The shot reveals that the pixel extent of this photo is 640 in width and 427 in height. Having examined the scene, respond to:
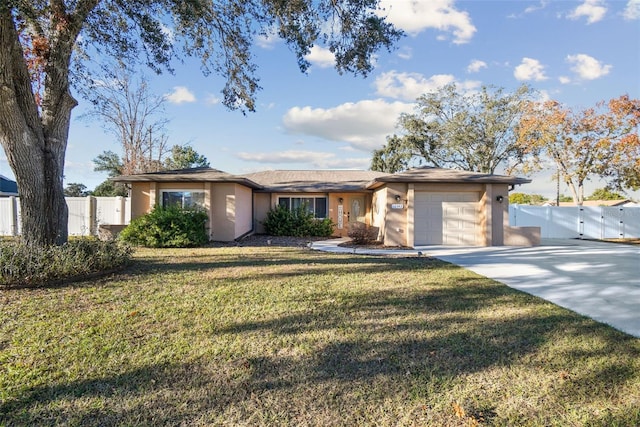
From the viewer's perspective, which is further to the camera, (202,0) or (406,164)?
(406,164)

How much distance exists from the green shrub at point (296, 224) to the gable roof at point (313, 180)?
1.18m

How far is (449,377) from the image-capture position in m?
3.08

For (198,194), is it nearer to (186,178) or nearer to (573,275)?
(186,178)

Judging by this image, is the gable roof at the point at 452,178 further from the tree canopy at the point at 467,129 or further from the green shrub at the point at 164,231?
the tree canopy at the point at 467,129

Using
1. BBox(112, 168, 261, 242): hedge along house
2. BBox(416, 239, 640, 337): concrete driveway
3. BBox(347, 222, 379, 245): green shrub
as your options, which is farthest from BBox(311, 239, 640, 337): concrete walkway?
BBox(112, 168, 261, 242): hedge along house

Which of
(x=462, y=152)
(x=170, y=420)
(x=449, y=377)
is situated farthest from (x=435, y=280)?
(x=462, y=152)

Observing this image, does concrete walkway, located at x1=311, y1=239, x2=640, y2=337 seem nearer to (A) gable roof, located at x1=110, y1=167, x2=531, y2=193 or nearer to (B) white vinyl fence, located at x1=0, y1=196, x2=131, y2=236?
(A) gable roof, located at x1=110, y1=167, x2=531, y2=193

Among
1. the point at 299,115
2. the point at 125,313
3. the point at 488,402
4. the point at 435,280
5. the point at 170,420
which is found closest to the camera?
the point at 170,420

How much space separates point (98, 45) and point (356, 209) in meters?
12.4

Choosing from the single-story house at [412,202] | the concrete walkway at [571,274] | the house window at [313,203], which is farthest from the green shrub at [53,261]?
the house window at [313,203]

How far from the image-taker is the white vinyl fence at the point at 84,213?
15.4 metres

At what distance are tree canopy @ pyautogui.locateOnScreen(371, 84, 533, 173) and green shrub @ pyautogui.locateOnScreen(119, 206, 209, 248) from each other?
20027 millimetres

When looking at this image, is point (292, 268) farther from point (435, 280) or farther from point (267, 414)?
point (267, 414)

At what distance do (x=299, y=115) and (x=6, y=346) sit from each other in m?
16.0
